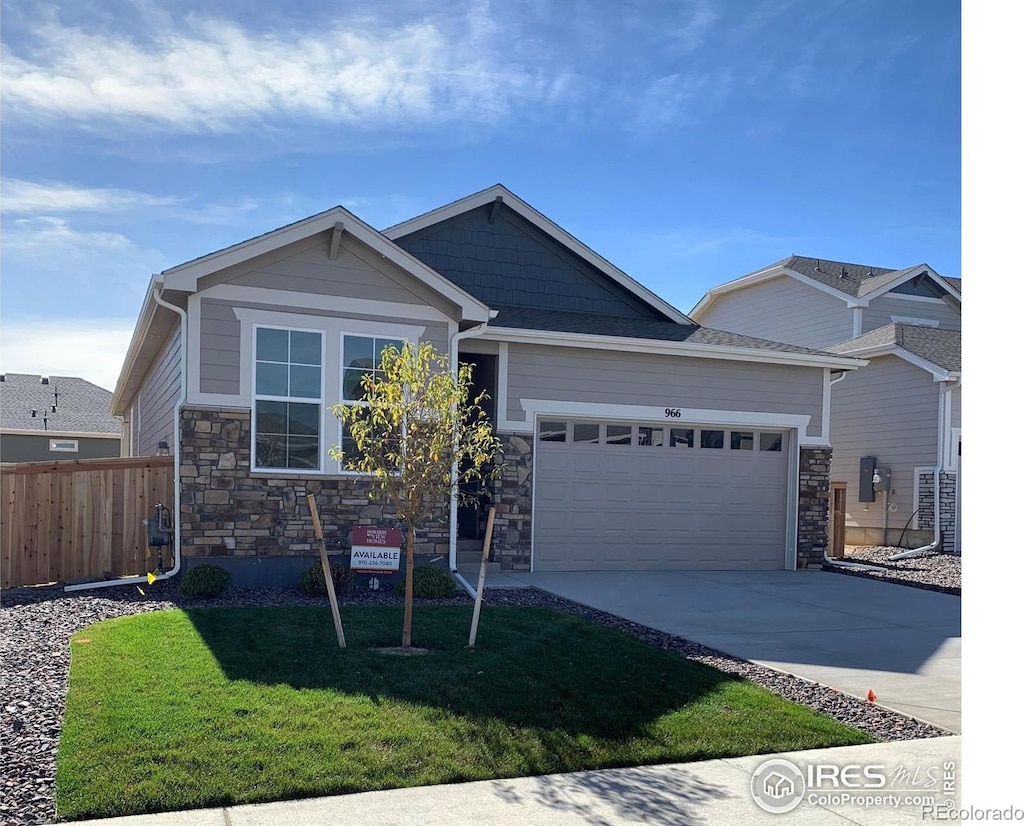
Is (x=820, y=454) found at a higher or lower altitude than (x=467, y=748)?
higher

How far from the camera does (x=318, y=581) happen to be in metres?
10.8

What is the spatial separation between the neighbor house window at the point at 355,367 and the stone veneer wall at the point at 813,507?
782 centimetres

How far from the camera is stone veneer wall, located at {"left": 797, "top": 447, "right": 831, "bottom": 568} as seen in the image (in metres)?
15.7

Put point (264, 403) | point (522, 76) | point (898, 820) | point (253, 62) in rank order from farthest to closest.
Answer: point (264, 403) < point (522, 76) < point (253, 62) < point (898, 820)

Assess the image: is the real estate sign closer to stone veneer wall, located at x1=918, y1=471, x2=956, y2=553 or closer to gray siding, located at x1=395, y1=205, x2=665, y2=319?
gray siding, located at x1=395, y1=205, x2=665, y2=319

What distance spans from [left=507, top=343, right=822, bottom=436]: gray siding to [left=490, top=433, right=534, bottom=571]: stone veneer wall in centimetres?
47

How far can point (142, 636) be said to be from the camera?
8.11m

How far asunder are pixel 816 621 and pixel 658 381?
17.1 ft

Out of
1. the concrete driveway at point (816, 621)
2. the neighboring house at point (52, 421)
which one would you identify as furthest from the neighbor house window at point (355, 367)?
the neighboring house at point (52, 421)

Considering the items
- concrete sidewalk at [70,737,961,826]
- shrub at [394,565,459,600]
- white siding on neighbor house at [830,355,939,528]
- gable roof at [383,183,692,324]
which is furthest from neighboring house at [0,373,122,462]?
concrete sidewalk at [70,737,961,826]

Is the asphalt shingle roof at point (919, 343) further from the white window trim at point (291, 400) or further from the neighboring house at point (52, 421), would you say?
the neighboring house at point (52, 421)
